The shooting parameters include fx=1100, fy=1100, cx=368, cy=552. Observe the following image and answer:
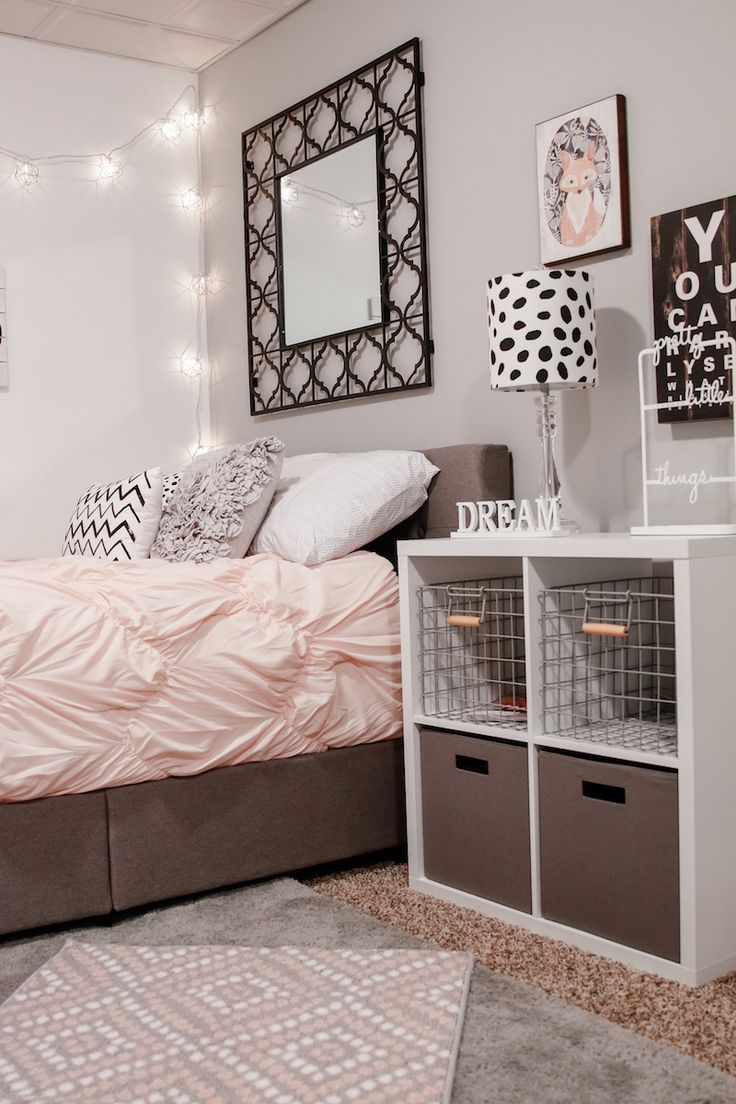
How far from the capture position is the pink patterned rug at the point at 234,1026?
1.49m

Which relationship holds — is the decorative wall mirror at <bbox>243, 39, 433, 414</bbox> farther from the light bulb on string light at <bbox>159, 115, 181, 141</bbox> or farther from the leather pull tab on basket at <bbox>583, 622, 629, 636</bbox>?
the leather pull tab on basket at <bbox>583, 622, 629, 636</bbox>

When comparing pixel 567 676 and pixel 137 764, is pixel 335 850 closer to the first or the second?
pixel 137 764

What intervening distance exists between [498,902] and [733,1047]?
2.13ft

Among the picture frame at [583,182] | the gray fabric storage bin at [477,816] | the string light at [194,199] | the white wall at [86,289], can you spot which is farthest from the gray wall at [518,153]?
the gray fabric storage bin at [477,816]

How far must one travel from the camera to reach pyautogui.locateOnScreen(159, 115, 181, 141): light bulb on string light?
157 inches

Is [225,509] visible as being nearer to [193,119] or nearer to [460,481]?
[460,481]

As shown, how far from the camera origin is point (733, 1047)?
157 cm

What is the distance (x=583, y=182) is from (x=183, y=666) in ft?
4.71

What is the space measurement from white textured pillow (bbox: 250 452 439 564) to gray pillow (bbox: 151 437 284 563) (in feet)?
0.22

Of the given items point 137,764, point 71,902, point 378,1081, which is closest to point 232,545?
point 137,764

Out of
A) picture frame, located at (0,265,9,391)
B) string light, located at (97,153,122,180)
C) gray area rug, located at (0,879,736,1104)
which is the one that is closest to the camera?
gray area rug, located at (0,879,736,1104)

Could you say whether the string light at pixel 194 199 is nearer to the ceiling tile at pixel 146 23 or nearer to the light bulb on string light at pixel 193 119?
the light bulb on string light at pixel 193 119

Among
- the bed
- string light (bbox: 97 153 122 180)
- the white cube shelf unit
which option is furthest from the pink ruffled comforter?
string light (bbox: 97 153 122 180)

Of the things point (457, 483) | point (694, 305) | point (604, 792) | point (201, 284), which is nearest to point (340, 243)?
point (201, 284)
